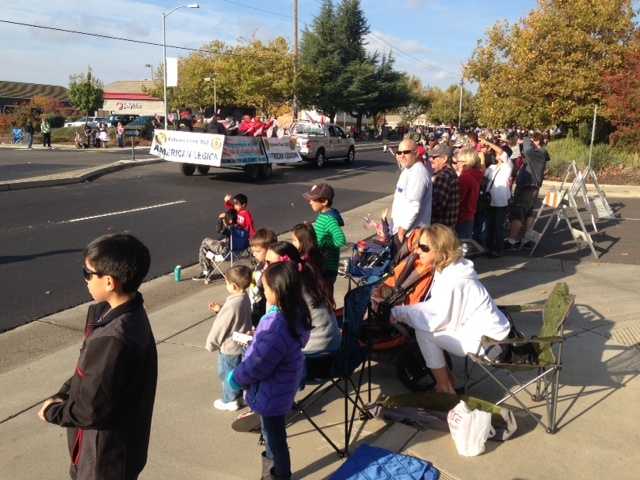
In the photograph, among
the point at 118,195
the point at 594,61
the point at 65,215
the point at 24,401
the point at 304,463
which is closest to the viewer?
the point at 304,463

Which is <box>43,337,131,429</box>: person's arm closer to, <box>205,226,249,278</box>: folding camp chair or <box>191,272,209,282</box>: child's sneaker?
<box>205,226,249,278</box>: folding camp chair

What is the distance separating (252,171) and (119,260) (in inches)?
662

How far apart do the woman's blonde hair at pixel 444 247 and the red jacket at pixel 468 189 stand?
3777mm

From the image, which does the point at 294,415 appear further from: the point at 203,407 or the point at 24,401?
the point at 24,401

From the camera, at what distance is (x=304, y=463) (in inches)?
141

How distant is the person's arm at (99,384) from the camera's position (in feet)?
6.91

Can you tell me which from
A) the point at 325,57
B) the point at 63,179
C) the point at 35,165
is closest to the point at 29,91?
the point at 325,57

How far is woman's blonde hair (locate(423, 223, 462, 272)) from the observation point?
432 centimetres

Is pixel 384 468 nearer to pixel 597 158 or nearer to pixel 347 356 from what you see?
pixel 347 356

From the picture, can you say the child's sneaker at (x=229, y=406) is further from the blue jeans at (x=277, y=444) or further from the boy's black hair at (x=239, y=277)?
the blue jeans at (x=277, y=444)

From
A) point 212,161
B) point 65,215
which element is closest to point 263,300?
point 65,215

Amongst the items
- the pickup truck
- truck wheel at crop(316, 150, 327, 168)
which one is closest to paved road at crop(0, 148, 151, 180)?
the pickup truck

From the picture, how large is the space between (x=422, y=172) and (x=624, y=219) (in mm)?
8677

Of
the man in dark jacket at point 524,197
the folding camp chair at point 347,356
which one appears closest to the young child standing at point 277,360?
the folding camp chair at point 347,356
